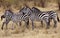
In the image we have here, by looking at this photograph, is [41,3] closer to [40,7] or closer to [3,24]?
[40,7]

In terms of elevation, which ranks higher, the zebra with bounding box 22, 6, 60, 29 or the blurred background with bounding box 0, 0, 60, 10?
the blurred background with bounding box 0, 0, 60, 10

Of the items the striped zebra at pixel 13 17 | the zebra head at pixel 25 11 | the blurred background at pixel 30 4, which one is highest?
the blurred background at pixel 30 4

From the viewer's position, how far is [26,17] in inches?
118

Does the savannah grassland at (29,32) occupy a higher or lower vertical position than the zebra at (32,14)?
lower

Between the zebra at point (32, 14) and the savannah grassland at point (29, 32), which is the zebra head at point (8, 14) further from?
the zebra at point (32, 14)

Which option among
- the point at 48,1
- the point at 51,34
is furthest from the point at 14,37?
the point at 48,1

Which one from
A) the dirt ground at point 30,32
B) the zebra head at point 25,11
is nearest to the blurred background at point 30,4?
the zebra head at point 25,11

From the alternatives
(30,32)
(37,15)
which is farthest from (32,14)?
(30,32)

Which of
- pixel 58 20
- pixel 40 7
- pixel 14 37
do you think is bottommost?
pixel 14 37

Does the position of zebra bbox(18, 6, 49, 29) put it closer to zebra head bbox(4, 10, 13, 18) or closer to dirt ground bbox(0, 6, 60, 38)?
dirt ground bbox(0, 6, 60, 38)

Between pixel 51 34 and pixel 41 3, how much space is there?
482 millimetres

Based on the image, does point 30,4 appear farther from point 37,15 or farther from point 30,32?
point 30,32

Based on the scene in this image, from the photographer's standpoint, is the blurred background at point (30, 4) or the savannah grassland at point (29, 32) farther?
the blurred background at point (30, 4)

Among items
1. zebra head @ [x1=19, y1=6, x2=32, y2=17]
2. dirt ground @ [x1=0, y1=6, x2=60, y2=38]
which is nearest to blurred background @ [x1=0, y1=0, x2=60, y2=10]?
zebra head @ [x1=19, y1=6, x2=32, y2=17]
